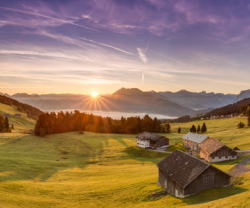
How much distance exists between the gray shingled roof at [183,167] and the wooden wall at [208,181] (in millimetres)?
796

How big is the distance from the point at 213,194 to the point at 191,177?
150 inches

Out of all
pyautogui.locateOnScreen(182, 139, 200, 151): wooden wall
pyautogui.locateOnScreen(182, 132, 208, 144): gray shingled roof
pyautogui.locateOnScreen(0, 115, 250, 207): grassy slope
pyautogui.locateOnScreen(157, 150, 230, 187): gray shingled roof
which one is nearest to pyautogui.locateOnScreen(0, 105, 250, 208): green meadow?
pyautogui.locateOnScreen(0, 115, 250, 207): grassy slope

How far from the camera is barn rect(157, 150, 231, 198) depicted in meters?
26.6

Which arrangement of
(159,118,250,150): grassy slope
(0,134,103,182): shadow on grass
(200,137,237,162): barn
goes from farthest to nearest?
(159,118,250,150): grassy slope
(200,137,237,162): barn
(0,134,103,182): shadow on grass

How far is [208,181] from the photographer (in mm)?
27484

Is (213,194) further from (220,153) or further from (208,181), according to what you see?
(220,153)

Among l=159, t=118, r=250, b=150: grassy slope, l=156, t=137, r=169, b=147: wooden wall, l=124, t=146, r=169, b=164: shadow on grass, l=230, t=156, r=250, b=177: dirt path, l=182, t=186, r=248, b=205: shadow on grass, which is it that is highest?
l=159, t=118, r=250, b=150: grassy slope

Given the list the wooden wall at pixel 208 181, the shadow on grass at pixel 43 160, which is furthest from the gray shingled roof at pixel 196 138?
the wooden wall at pixel 208 181

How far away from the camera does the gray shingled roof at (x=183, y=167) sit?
2700 centimetres

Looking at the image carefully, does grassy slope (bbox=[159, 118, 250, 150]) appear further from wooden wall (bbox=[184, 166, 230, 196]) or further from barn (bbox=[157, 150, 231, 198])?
barn (bbox=[157, 150, 231, 198])

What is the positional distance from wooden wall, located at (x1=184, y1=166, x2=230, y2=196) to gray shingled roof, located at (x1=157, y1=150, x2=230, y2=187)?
796mm

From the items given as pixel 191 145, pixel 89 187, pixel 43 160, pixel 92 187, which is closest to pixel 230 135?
pixel 191 145

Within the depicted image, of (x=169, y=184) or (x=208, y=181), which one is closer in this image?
(x=208, y=181)

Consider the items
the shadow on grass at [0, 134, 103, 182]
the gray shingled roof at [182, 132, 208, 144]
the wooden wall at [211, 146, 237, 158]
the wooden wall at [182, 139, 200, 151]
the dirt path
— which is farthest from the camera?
the wooden wall at [182, 139, 200, 151]
